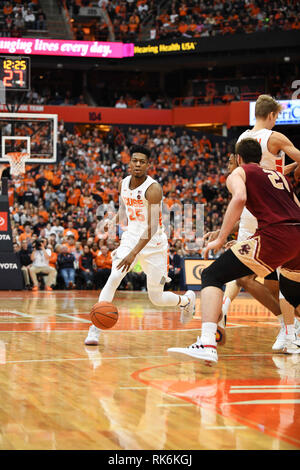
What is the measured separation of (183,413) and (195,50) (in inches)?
1238

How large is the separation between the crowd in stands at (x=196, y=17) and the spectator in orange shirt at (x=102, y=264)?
755 inches

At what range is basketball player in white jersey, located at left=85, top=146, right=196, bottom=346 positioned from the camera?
7906 mm

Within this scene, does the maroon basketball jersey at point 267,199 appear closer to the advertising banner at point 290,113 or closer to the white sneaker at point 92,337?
the white sneaker at point 92,337

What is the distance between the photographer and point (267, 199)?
5.90m

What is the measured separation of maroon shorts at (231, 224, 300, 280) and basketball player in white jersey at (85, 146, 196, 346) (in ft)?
6.92

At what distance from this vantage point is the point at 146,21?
36031 mm

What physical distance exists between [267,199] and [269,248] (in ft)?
1.39

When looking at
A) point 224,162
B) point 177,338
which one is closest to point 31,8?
point 224,162

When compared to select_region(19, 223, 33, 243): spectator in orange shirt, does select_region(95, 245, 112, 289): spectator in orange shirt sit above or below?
below

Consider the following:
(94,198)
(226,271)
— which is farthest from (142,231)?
(94,198)

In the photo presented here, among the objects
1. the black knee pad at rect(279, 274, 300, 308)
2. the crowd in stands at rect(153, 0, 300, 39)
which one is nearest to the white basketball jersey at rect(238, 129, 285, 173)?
the black knee pad at rect(279, 274, 300, 308)

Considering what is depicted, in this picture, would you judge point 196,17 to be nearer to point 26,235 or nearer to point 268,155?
point 26,235

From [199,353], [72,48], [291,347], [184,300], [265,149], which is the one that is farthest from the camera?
[72,48]

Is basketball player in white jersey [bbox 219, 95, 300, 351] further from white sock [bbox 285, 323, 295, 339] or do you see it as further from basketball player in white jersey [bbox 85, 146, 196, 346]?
basketball player in white jersey [bbox 85, 146, 196, 346]
